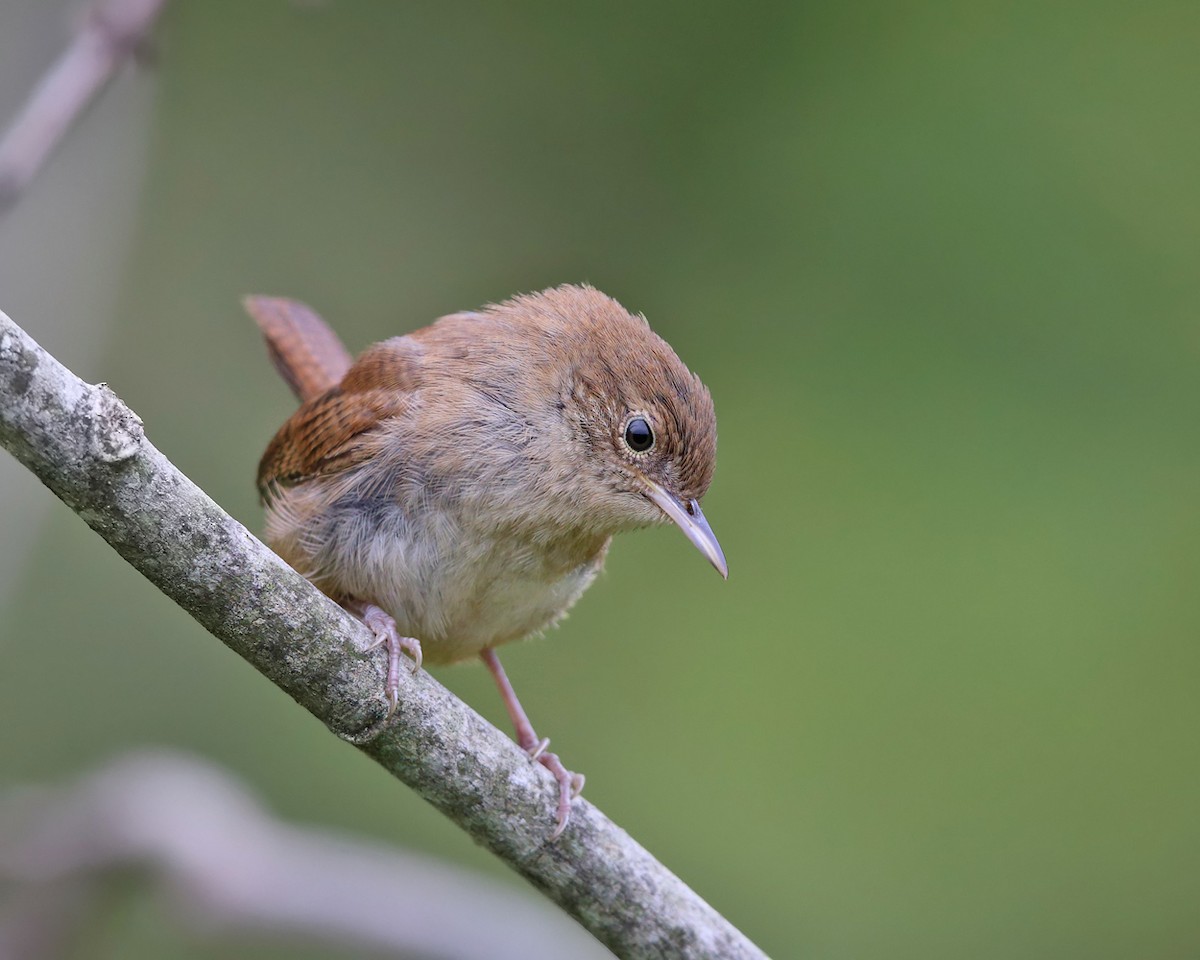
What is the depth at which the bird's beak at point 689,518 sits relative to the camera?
11.0ft

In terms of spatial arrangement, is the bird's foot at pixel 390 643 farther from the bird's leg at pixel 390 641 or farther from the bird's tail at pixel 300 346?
the bird's tail at pixel 300 346

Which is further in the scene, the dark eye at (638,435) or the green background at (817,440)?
the green background at (817,440)

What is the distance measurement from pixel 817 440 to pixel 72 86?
4.12m

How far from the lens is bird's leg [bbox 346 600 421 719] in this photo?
107 inches

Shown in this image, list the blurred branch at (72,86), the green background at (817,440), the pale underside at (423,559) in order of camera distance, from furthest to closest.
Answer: the green background at (817,440), the pale underside at (423,559), the blurred branch at (72,86)

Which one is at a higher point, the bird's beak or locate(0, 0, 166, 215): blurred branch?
the bird's beak

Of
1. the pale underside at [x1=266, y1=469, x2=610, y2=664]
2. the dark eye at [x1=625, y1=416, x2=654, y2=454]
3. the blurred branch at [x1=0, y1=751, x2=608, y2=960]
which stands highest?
the dark eye at [x1=625, y1=416, x2=654, y2=454]

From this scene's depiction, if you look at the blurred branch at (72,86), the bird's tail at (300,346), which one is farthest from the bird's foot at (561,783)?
the blurred branch at (72,86)

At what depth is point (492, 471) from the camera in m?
3.29

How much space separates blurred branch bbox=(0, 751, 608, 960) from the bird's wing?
4.42 feet

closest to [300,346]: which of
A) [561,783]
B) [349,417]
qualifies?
[349,417]

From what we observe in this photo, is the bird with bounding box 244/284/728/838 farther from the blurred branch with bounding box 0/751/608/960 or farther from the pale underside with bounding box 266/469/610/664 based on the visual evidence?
the blurred branch with bounding box 0/751/608/960

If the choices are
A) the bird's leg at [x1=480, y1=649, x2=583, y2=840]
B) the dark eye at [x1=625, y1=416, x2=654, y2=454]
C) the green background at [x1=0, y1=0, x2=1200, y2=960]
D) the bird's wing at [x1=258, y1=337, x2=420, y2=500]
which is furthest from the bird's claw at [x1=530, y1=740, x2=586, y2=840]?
the green background at [x1=0, y1=0, x2=1200, y2=960]

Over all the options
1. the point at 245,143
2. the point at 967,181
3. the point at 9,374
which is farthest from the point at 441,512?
the point at 245,143
